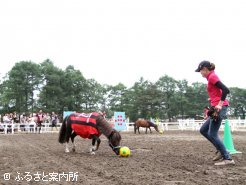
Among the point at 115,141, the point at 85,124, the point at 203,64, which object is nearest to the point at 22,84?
the point at 85,124

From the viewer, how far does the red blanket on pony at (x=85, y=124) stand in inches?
435

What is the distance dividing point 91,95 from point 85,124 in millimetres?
74886

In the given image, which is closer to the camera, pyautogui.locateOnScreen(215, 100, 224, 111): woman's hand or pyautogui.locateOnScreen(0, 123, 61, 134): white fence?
pyautogui.locateOnScreen(215, 100, 224, 111): woman's hand

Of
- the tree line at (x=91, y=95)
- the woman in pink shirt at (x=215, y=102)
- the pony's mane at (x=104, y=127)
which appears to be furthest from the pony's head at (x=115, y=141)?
the tree line at (x=91, y=95)

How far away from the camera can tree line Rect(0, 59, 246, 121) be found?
249ft

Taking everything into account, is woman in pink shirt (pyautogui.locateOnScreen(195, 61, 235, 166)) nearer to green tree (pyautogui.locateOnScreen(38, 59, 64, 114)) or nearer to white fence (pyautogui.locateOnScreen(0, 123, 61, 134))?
white fence (pyautogui.locateOnScreen(0, 123, 61, 134))

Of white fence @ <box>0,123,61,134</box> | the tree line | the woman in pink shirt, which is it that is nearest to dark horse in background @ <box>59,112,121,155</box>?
the woman in pink shirt

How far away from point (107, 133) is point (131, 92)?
280 ft

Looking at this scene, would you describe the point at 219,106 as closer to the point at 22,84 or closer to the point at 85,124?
the point at 85,124

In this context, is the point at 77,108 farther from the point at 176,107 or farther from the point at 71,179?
the point at 71,179

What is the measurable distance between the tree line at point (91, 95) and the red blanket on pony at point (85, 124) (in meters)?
63.7

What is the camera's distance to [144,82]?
9906cm

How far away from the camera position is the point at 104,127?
35.7 feet

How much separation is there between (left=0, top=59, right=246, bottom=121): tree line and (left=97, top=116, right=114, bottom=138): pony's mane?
64339 mm
